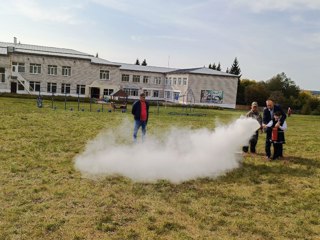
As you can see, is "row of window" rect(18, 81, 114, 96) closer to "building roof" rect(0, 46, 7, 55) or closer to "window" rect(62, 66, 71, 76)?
"window" rect(62, 66, 71, 76)

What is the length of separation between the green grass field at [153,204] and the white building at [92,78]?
48633mm

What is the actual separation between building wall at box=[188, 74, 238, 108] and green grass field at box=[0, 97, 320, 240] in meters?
56.9

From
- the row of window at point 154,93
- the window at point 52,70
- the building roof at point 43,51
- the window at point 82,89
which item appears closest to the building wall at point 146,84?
the row of window at point 154,93

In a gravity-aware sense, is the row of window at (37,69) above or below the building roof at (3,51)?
below

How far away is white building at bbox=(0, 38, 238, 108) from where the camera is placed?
58750 mm

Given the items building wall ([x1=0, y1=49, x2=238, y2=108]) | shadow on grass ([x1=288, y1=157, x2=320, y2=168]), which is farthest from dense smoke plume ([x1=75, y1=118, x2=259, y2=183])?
building wall ([x1=0, y1=49, x2=238, y2=108])

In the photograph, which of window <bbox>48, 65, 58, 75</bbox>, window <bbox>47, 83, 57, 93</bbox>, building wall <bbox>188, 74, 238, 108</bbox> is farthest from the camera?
building wall <bbox>188, 74, 238, 108</bbox>

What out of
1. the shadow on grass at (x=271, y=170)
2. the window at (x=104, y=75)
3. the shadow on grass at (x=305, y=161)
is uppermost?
the window at (x=104, y=75)

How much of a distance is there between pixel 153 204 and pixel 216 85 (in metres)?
63.7

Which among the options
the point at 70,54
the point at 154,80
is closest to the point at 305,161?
the point at 70,54

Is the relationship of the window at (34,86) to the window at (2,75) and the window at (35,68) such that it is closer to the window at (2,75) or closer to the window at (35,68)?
the window at (35,68)

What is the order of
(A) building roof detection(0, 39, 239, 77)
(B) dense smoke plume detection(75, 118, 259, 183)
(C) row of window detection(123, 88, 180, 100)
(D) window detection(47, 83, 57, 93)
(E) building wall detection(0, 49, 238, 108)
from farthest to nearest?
1. (C) row of window detection(123, 88, 180, 100)
2. (D) window detection(47, 83, 57, 93)
3. (A) building roof detection(0, 39, 239, 77)
4. (E) building wall detection(0, 49, 238, 108)
5. (B) dense smoke plume detection(75, 118, 259, 183)

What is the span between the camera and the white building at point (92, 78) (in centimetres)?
5875

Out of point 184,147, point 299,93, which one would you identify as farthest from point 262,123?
→ point 299,93
